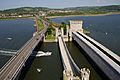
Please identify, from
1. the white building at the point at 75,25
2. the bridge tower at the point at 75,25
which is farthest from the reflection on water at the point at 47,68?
the white building at the point at 75,25

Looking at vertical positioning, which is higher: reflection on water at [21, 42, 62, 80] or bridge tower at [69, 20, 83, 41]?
bridge tower at [69, 20, 83, 41]

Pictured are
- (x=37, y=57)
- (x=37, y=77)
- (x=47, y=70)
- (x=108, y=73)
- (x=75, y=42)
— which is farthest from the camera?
(x=75, y=42)

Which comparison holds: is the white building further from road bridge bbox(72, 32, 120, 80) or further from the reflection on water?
road bridge bbox(72, 32, 120, 80)

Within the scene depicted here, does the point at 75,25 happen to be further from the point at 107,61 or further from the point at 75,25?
the point at 107,61

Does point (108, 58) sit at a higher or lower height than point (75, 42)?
higher

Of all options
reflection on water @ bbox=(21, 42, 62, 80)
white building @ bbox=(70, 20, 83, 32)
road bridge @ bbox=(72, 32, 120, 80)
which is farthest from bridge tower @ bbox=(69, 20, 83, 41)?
road bridge @ bbox=(72, 32, 120, 80)

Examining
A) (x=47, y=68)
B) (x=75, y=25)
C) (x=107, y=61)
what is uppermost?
(x=107, y=61)

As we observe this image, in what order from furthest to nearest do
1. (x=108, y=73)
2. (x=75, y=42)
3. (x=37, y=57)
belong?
(x=75, y=42) < (x=37, y=57) < (x=108, y=73)

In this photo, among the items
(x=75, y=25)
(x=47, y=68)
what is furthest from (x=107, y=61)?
(x=75, y=25)

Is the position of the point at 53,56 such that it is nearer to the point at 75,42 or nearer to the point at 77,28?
the point at 75,42

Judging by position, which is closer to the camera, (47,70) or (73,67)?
(73,67)

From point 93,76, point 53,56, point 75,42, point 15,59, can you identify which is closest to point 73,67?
point 93,76
